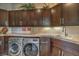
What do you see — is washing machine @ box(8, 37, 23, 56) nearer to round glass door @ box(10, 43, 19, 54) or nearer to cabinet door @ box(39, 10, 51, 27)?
round glass door @ box(10, 43, 19, 54)

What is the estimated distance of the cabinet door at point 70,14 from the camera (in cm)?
167

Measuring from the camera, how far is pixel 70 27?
1.67m

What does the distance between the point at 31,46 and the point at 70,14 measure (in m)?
0.56

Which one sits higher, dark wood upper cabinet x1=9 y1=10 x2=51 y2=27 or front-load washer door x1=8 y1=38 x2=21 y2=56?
dark wood upper cabinet x1=9 y1=10 x2=51 y2=27

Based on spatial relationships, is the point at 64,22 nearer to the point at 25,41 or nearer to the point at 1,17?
the point at 25,41

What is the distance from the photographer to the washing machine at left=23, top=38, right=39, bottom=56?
1723 millimetres

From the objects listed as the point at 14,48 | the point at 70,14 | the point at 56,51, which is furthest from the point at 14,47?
the point at 70,14

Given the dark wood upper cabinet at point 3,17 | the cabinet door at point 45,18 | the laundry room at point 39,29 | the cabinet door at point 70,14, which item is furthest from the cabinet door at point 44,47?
the dark wood upper cabinet at point 3,17

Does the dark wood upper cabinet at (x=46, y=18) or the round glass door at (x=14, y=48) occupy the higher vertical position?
the dark wood upper cabinet at (x=46, y=18)

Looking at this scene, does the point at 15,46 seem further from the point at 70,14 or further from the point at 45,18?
the point at 70,14

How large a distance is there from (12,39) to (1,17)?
0.27 meters

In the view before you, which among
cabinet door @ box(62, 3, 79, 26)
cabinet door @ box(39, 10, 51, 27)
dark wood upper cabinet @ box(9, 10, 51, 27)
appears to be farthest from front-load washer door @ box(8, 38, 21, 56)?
cabinet door @ box(62, 3, 79, 26)

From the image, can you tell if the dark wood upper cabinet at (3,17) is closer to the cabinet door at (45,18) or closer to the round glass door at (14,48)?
the round glass door at (14,48)

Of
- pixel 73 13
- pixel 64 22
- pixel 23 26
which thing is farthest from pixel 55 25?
pixel 23 26
